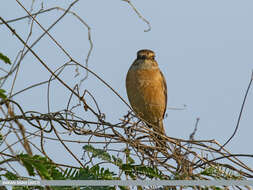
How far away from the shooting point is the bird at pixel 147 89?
606 centimetres

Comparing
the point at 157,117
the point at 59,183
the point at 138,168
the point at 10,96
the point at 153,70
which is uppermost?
the point at 153,70

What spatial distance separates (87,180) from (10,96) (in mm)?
655

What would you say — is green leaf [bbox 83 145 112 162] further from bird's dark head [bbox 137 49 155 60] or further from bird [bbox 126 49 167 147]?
Answer: bird's dark head [bbox 137 49 155 60]

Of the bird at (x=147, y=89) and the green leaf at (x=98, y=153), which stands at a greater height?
the bird at (x=147, y=89)

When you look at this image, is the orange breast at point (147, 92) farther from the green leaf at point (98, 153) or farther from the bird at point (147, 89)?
the green leaf at point (98, 153)

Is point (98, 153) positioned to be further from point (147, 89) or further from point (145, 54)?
point (145, 54)

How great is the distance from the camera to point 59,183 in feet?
7.57

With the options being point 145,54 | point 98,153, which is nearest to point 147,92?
point 145,54

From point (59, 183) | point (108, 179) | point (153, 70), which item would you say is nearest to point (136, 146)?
point (108, 179)

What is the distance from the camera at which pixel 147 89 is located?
612cm

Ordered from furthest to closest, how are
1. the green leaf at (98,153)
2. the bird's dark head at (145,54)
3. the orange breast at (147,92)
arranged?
the bird's dark head at (145,54) < the orange breast at (147,92) < the green leaf at (98,153)

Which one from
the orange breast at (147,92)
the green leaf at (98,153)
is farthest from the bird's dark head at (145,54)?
the green leaf at (98,153)

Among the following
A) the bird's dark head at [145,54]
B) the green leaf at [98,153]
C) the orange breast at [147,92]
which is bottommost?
the green leaf at [98,153]

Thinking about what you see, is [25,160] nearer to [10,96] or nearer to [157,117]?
[10,96]
